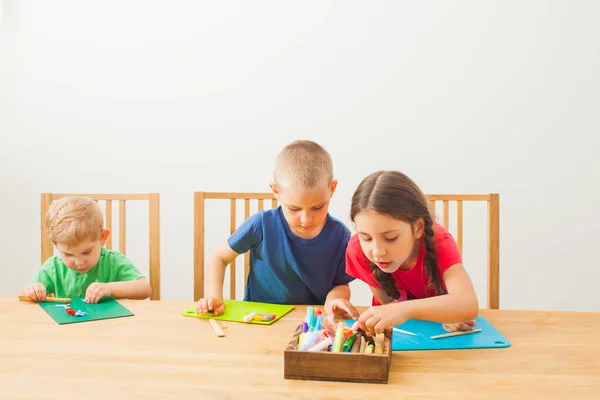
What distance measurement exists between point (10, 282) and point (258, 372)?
247 cm

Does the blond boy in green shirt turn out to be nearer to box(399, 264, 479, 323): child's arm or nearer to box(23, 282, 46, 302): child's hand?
box(23, 282, 46, 302): child's hand

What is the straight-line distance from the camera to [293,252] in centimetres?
160

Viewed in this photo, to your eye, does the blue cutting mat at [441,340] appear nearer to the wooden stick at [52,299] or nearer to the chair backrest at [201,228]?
the chair backrest at [201,228]

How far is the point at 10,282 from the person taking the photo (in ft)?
9.66

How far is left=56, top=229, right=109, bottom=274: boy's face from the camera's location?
1.51m

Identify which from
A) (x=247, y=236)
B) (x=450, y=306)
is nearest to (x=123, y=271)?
(x=247, y=236)

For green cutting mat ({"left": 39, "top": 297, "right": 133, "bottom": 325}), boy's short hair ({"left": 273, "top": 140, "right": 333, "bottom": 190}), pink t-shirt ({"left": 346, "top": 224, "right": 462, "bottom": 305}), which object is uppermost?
boy's short hair ({"left": 273, "top": 140, "right": 333, "bottom": 190})

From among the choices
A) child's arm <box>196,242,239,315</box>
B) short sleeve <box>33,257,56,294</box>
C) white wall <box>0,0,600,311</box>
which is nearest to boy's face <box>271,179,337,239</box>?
child's arm <box>196,242,239,315</box>

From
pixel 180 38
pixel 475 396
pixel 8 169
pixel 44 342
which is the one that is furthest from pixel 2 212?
pixel 475 396

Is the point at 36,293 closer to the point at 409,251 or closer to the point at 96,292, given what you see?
the point at 96,292

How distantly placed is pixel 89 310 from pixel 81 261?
0.26 m

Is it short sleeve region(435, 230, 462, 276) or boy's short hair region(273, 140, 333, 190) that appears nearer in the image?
short sleeve region(435, 230, 462, 276)

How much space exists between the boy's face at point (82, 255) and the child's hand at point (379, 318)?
2.75 ft

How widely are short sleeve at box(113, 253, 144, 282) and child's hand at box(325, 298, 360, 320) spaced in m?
0.57
